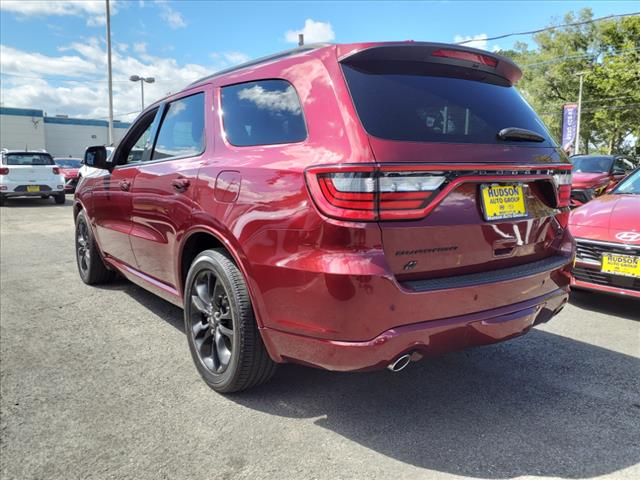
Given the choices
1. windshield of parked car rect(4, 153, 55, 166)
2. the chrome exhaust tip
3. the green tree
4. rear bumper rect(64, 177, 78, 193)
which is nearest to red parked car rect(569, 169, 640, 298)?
the chrome exhaust tip

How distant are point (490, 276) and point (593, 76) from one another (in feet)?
128

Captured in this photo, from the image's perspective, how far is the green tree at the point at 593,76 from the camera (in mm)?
32844

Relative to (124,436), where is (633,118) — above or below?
above

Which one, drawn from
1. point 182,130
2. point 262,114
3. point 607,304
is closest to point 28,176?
point 182,130

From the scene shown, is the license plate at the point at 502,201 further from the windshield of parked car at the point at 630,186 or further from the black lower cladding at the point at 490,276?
the windshield of parked car at the point at 630,186

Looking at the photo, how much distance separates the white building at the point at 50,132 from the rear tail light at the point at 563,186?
45.8 metres

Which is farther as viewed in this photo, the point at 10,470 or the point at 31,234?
the point at 31,234

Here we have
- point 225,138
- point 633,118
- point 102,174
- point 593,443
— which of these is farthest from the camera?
point 633,118

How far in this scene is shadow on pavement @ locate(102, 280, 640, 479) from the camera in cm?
223

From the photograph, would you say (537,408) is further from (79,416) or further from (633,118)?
(633,118)

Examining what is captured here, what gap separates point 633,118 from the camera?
113ft

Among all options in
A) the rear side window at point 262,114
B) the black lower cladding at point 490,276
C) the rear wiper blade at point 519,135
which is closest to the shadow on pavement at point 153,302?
the rear side window at point 262,114

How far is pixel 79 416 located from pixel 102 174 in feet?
8.48

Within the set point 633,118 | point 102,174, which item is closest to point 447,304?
point 102,174
